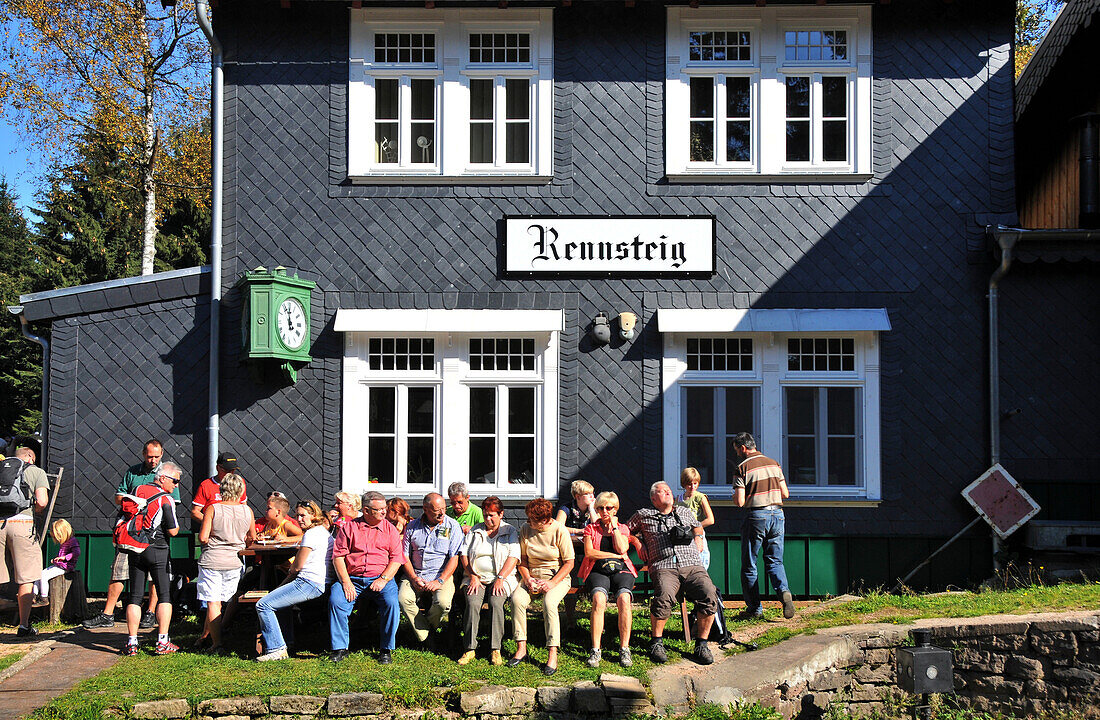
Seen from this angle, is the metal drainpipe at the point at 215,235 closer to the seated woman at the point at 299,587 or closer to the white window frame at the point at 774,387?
the seated woman at the point at 299,587

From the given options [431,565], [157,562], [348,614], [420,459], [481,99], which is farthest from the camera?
[481,99]

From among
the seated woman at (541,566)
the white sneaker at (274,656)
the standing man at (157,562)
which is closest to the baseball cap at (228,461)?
the standing man at (157,562)

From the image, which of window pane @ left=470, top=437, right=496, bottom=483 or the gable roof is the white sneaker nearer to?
window pane @ left=470, top=437, right=496, bottom=483

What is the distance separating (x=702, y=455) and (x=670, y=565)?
292 cm

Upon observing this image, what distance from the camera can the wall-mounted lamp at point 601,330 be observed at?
10375 millimetres

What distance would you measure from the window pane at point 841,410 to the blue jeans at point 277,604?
18.9 feet

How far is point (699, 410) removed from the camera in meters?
10.5

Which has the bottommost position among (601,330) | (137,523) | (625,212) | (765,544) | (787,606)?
(787,606)

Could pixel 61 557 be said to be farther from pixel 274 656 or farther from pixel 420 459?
pixel 420 459

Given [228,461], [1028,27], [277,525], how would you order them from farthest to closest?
[1028,27]
[228,461]
[277,525]

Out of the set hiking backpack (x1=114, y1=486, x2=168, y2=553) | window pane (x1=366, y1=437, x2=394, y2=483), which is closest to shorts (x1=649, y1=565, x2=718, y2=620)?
window pane (x1=366, y1=437, x2=394, y2=483)

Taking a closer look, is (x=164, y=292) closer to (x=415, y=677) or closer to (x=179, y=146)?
(x=415, y=677)

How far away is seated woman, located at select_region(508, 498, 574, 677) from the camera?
751 cm

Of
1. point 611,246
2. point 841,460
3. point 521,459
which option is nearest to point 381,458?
point 521,459
